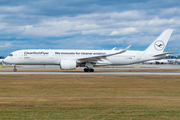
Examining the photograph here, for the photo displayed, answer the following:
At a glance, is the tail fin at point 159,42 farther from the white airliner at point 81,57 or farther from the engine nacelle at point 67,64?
the engine nacelle at point 67,64

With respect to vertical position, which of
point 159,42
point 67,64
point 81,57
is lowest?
point 67,64

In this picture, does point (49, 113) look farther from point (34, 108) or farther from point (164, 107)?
point (164, 107)

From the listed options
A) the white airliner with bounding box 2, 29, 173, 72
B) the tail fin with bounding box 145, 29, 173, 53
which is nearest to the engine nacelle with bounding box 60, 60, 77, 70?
the white airliner with bounding box 2, 29, 173, 72

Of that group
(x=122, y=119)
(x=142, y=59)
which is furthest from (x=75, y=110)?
(x=142, y=59)

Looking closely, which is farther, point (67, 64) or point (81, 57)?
point (81, 57)

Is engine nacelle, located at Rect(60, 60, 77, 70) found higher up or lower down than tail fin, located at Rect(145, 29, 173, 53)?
lower down

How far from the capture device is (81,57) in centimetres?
3869

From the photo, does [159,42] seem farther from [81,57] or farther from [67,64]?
[67,64]

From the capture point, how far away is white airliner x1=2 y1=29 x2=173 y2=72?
37.1 m

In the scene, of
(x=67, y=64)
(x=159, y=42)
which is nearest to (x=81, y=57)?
(x=67, y=64)

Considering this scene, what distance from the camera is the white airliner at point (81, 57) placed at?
37125mm

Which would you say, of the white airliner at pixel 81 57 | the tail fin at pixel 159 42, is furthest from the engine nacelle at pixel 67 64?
the tail fin at pixel 159 42

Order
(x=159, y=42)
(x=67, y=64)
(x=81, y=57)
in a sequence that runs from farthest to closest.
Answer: (x=159, y=42), (x=81, y=57), (x=67, y=64)

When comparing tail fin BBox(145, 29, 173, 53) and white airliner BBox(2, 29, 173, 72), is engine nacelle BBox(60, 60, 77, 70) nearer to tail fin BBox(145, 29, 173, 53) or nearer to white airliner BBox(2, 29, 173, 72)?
white airliner BBox(2, 29, 173, 72)
